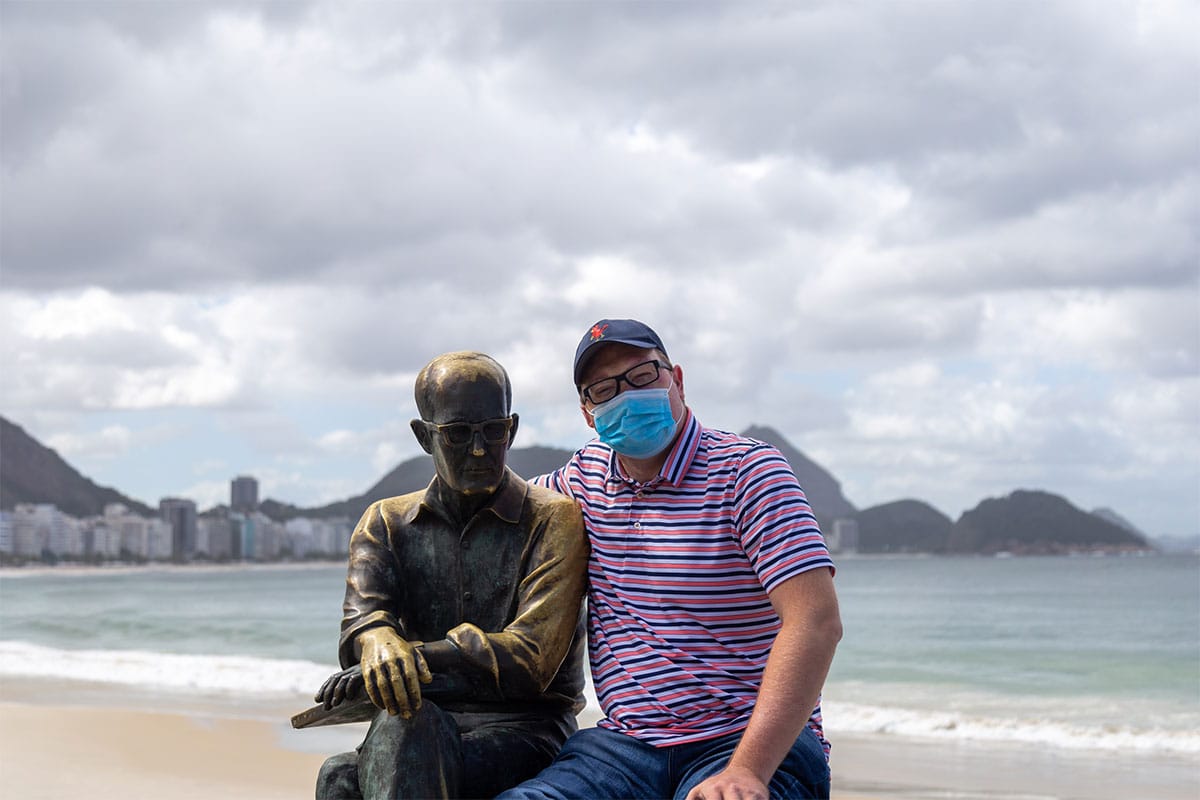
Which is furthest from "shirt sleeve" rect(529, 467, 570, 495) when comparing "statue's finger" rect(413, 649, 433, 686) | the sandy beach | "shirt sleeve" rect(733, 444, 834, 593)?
the sandy beach

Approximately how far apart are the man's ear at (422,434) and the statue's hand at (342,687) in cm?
75

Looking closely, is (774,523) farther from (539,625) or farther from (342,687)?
(342,687)

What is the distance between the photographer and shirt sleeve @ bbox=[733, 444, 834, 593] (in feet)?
12.3

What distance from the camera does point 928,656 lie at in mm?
24359

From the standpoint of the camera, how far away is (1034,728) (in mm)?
14195

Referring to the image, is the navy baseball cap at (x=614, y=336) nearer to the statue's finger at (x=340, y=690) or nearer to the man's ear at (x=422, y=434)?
the man's ear at (x=422, y=434)

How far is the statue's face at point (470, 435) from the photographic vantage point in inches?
155

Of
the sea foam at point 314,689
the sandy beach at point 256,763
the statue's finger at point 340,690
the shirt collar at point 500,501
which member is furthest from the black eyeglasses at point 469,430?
the sea foam at point 314,689

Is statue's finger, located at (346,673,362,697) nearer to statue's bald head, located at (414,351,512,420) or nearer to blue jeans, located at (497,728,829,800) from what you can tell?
blue jeans, located at (497,728,829,800)

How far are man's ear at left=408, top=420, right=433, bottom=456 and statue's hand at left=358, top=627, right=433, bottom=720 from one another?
70 cm

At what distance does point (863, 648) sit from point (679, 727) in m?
22.9

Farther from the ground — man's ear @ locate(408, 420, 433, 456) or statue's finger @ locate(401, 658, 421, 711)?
man's ear @ locate(408, 420, 433, 456)

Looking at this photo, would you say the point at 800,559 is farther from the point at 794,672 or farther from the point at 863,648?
the point at 863,648

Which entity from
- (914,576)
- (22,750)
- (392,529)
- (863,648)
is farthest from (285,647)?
(914,576)
